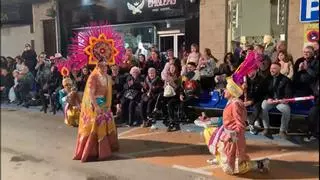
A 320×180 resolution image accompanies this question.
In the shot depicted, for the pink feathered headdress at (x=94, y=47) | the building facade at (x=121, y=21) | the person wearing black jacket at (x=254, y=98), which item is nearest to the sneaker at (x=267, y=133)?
the person wearing black jacket at (x=254, y=98)

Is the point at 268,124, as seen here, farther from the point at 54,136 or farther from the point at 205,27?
the point at 205,27

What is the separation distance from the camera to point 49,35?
2.28m

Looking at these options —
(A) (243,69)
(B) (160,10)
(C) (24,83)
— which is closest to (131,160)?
(A) (243,69)

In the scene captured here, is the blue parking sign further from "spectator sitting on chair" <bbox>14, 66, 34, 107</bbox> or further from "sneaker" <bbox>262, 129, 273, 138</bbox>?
"sneaker" <bbox>262, 129, 273, 138</bbox>

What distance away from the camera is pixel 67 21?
2350mm

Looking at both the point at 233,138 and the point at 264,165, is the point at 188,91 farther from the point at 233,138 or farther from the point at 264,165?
the point at 264,165

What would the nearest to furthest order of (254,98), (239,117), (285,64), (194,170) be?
(285,64)
(239,117)
(254,98)
(194,170)

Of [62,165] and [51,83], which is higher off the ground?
[51,83]

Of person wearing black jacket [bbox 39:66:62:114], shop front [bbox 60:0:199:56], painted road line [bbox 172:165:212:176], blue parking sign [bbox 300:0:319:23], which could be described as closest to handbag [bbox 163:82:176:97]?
shop front [bbox 60:0:199:56]

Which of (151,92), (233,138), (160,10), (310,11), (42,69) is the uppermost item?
(160,10)

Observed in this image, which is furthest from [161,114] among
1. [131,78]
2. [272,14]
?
[272,14]

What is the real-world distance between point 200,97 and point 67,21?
7.79 feet

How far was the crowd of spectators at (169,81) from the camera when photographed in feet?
6.56

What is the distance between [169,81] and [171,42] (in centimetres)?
113
